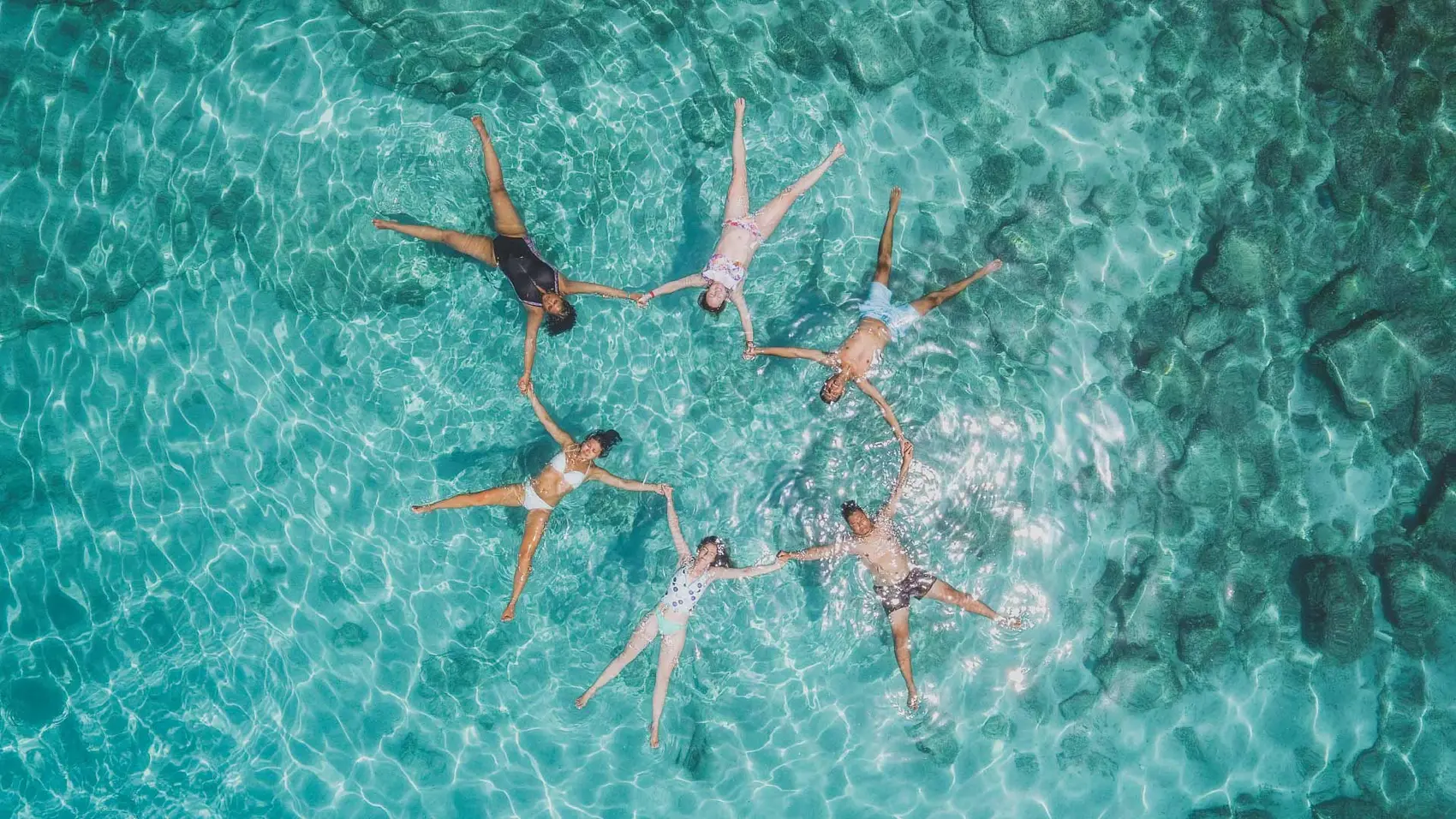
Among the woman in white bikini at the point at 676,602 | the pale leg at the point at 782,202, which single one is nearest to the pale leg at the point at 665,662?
the woman in white bikini at the point at 676,602

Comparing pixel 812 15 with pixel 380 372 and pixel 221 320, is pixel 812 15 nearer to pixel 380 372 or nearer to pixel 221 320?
pixel 380 372

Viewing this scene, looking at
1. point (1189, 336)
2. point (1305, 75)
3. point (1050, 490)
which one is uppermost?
point (1305, 75)

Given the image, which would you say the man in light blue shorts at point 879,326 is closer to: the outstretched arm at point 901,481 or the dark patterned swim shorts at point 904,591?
the outstretched arm at point 901,481

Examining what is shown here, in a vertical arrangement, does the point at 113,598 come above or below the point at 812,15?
below

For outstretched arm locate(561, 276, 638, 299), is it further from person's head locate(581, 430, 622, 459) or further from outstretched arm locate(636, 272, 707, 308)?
person's head locate(581, 430, 622, 459)

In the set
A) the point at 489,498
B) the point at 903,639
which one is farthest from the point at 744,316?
the point at 903,639

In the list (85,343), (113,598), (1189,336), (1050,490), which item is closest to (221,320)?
(85,343)

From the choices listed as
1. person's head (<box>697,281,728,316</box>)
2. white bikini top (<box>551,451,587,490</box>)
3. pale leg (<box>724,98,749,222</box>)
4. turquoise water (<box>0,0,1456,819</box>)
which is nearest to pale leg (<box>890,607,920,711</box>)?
turquoise water (<box>0,0,1456,819</box>)
